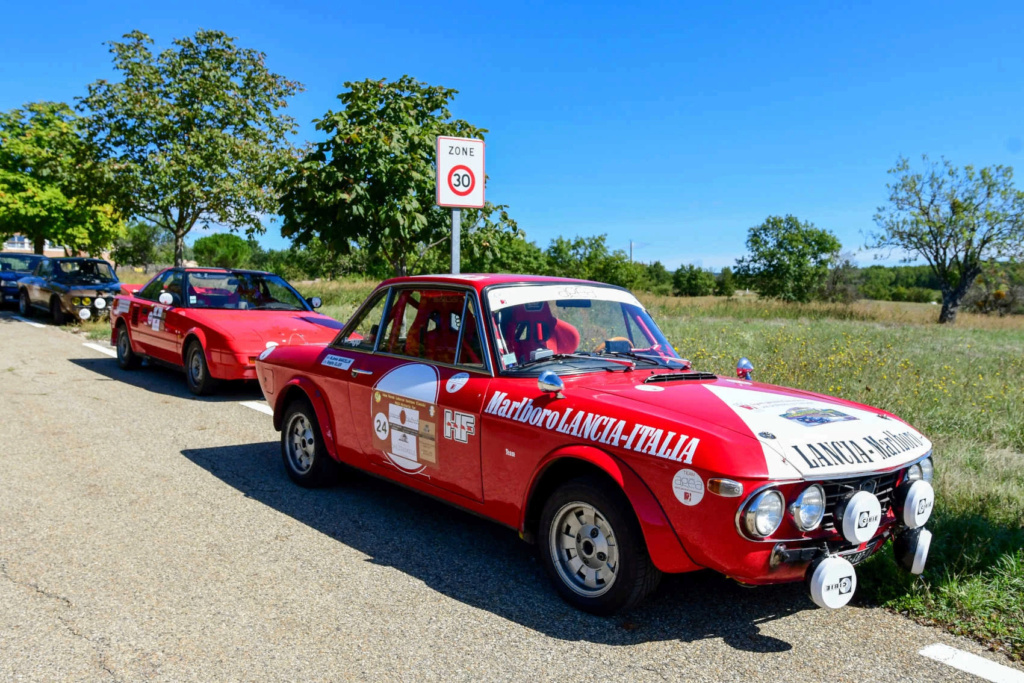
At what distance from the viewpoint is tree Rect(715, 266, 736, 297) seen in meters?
56.1

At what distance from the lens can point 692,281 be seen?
302ft

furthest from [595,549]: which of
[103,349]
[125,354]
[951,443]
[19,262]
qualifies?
[19,262]

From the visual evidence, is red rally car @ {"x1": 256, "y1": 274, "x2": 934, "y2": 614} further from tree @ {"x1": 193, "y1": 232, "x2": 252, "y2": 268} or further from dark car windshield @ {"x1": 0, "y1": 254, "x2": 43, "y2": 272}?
tree @ {"x1": 193, "y1": 232, "x2": 252, "y2": 268}

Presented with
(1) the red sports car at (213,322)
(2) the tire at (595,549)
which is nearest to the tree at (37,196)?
(1) the red sports car at (213,322)

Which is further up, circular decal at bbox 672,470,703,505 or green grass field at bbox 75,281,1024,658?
circular decal at bbox 672,470,703,505

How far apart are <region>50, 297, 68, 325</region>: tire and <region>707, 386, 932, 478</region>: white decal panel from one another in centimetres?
1864

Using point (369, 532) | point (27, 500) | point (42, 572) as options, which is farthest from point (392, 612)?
point (27, 500)

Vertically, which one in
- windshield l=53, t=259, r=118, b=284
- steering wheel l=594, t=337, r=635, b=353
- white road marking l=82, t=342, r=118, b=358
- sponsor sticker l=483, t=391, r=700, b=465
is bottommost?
white road marking l=82, t=342, r=118, b=358

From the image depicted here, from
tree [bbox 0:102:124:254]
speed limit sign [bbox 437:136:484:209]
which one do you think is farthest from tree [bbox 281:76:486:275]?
tree [bbox 0:102:124:254]

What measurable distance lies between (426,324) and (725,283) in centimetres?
6589

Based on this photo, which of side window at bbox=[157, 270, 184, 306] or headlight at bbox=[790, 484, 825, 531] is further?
side window at bbox=[157, 270, 184, 306]

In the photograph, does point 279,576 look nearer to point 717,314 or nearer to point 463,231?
point 463,231

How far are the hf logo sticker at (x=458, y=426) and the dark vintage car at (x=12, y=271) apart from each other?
22.3 meters

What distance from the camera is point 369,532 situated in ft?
16.3
